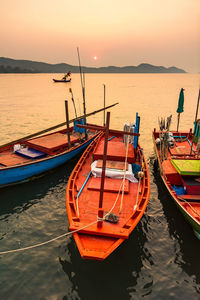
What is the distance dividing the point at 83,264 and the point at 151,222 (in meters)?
5.56

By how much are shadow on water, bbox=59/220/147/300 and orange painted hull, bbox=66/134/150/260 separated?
231 centimetres

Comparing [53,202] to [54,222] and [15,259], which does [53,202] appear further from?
[15,259]

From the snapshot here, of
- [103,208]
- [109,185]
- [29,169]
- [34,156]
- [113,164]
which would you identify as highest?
[113,164]

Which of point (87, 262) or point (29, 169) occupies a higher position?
point (29, 169)

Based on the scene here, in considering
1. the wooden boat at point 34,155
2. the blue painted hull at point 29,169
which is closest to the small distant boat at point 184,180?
the wooden boat at point 34,155

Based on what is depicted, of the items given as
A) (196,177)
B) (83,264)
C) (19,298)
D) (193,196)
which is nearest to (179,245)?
(193,196)

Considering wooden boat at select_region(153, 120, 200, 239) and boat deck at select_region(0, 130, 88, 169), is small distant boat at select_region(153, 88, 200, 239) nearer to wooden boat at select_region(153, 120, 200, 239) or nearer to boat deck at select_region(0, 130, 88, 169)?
wooden boat at select_region(153, 120, 200, 239)

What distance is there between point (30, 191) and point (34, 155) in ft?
11.3

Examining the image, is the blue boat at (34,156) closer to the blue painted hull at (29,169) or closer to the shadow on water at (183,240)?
the blue painted hull at (29,169)

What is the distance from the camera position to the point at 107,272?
9.52 m

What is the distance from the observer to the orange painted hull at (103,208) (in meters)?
8.22

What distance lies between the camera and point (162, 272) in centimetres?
989

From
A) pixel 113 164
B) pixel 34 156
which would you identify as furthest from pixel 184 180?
pixel 34 156

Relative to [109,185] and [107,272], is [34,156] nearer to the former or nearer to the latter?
[109,185]
